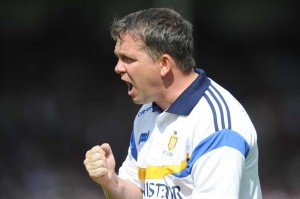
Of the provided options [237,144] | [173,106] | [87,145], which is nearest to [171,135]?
[173,106]

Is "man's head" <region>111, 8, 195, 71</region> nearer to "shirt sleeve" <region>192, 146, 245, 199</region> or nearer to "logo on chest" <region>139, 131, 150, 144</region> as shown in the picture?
"logo on chest" <region>139, 131, 150, 144</region>

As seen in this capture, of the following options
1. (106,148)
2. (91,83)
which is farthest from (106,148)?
(91,83)

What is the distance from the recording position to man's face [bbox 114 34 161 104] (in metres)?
3.21

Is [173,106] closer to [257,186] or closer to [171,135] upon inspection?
[171,135]

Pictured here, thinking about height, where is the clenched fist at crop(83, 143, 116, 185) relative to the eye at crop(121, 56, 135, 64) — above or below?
below

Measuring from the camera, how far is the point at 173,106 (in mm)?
3240

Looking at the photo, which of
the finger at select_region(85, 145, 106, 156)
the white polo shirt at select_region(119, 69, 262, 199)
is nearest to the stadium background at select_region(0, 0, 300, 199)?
the white polo shirt at select_region(119, 69, 262, 199)

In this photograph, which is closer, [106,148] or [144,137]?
[106,148]

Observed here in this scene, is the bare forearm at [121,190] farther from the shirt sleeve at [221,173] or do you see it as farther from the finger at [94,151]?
the shirt sleeve at [221,173]

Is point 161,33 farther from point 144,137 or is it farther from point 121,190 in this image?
point 121,190

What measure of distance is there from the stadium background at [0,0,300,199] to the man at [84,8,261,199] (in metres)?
3.41

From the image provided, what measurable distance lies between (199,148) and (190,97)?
25 centimetres

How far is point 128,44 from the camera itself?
10.6 feet

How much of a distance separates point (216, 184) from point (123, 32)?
747 millimetres
